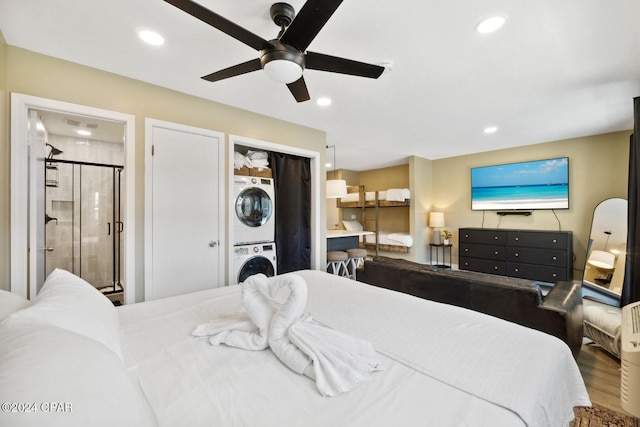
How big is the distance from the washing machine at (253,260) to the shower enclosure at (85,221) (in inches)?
87.7

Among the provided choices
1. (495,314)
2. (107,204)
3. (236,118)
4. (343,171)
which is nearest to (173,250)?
(236,118)

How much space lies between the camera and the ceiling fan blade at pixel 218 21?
1.12 metres

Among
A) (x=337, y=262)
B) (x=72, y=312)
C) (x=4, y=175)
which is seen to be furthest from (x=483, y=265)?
(x=4, y=175)

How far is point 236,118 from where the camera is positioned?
3.02 meters

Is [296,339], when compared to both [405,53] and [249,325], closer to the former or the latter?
[249,325]

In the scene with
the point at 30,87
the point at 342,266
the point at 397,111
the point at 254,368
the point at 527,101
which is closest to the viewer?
the point at 254,368

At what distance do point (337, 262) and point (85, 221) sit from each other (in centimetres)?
400

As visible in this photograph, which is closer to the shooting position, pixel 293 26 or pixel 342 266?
pixel 293 26

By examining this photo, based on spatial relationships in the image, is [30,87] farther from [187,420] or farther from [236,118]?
[187,420]

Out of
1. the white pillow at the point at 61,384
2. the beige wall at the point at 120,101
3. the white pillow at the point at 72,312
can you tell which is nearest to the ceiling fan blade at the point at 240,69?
the beige wall at the point at 120,101

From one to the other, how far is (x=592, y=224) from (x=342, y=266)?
3.97 metres

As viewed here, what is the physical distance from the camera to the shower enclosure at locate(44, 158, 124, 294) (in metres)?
3.77

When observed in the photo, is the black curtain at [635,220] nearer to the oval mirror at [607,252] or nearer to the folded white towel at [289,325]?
the oval mirror at [607,252]

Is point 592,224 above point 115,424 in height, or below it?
above
